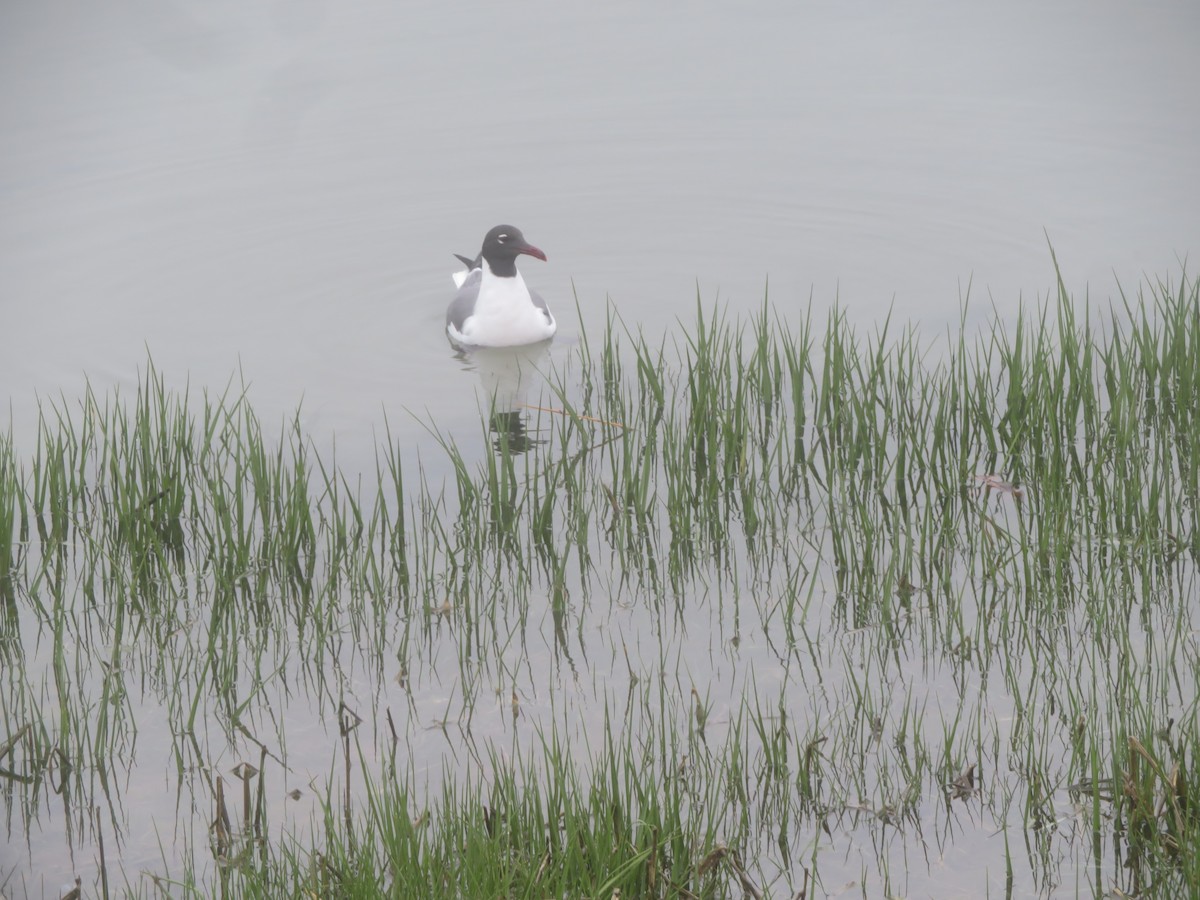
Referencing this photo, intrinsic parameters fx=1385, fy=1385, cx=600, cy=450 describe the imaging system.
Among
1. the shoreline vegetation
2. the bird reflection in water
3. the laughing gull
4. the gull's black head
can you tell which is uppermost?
the gull's black head

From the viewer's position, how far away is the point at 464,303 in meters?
9.22

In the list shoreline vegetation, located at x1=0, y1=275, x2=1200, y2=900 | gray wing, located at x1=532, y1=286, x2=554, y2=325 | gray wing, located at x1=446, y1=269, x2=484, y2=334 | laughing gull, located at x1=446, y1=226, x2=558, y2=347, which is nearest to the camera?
shoreline vegetation, located at x1=0, y1=275, x2=1200, y2=900

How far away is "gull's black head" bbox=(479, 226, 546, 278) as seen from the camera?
9195 millimetres

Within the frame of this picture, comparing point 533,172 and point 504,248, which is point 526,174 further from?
point 504,248

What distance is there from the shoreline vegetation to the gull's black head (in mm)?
2396

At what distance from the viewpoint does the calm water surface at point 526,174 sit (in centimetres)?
927

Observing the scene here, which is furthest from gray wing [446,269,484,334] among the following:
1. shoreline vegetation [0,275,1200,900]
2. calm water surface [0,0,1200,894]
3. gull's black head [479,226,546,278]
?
shoreline vegetation [0,275,1200,900]

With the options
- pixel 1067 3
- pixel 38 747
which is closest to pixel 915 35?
pixel 1067 3

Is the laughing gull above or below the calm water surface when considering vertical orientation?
below

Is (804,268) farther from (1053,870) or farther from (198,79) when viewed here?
(198,79)

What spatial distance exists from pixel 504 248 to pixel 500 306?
49cm

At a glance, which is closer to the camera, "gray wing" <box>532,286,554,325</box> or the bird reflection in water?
the bird reflection in water

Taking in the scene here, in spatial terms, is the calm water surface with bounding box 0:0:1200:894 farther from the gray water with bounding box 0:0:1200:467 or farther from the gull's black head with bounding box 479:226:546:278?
the gull's black head with bounding box 479:226:546:278

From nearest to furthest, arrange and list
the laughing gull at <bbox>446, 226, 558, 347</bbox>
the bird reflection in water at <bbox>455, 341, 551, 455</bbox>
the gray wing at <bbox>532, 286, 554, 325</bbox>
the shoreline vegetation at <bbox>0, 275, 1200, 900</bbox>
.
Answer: the shoreline vegetation at <bbox>0, 275, 1200, 900</bbox>
the bird reflection in water at <bbox>455, 341, 551, 455</bbox>
the laughing gull at <bbox>446, 226, 558, 347</bbox>
the gray wing at <bbox>532, 286, 554, 325</bbox>
